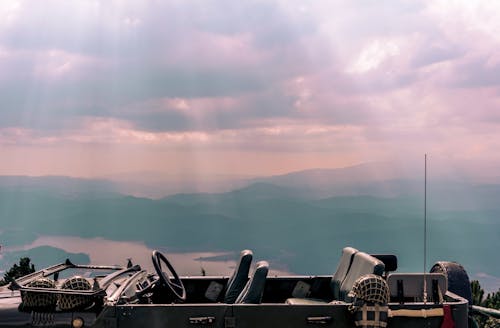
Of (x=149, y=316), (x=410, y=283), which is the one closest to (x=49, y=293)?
(x=149, y=316)

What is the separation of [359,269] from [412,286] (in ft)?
2.30

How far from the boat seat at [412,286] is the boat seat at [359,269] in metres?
0.18

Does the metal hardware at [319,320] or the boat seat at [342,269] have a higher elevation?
the boat seat at [342,269]

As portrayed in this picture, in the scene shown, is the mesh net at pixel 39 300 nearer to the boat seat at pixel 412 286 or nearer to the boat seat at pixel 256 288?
the boat seat at pixel 256 288

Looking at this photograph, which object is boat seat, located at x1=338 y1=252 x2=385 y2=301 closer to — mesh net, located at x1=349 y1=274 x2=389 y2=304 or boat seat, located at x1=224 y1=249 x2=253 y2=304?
mesh net, located at x1=349 y1=274 x2=389 y2=304

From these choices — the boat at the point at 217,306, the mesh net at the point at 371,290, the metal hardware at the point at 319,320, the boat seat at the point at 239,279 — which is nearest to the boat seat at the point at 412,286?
the boat at the point at 217,306

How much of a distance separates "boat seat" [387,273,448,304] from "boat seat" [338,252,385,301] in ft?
0.59

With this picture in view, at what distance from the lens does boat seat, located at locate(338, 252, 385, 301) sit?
7117 mm

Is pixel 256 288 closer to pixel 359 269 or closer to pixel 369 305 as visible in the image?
pixel 369 305

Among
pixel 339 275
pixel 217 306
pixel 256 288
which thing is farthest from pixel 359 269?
pixel 217 306

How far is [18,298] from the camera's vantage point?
Result: 22.5 ft

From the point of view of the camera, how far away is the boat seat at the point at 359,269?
23.4 feet

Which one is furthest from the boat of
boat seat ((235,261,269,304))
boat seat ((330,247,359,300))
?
boat seat ((330,247,359,300))

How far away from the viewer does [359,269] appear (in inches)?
300
